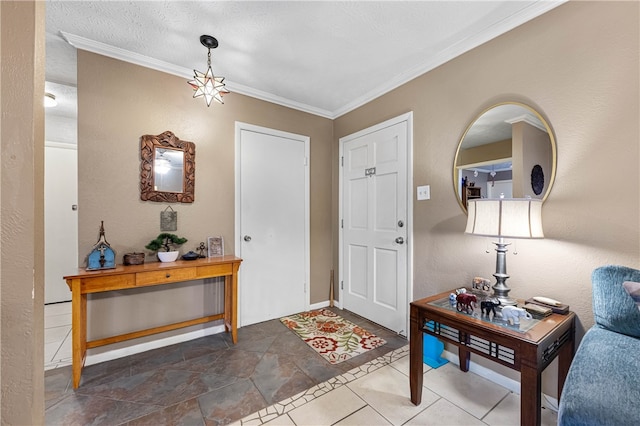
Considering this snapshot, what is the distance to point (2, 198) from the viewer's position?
1.79 ft

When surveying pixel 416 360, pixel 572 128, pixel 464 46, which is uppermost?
pixel 464 46

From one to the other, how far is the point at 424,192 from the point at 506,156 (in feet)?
2.17

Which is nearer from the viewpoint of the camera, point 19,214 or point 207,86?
point 19,214

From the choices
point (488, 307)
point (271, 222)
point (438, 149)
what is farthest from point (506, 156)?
point (271, 222)

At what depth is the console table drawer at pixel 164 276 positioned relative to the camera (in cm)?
198

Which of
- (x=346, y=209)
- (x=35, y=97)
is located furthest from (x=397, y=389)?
(x=35, y=97)

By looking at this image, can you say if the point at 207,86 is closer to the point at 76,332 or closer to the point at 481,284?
the point at 76,332

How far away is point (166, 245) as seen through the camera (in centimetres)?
229

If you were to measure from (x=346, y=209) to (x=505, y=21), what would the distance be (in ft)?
6.92

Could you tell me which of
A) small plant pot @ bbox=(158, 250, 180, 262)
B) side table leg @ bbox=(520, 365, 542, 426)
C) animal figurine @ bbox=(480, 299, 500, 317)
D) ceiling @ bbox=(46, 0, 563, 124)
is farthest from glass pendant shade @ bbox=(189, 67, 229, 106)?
side table leg @ bbox=(520, 365, 542, 426)

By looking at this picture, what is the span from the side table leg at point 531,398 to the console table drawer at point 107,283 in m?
2.43

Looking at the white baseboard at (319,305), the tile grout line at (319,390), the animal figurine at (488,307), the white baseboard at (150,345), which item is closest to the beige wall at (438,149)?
the animal figurine at (488,307)

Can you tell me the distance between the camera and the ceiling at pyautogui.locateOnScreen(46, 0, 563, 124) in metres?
1.71

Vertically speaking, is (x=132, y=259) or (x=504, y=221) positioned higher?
(x=504, y=221)
